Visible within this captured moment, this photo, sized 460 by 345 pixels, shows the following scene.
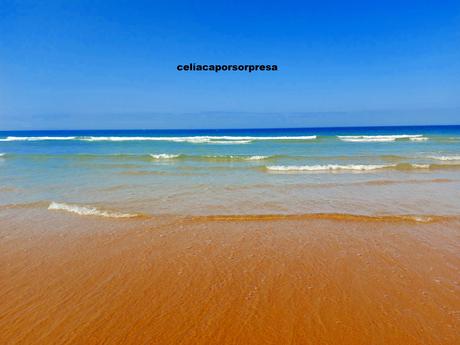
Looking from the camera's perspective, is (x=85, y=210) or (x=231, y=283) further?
(x=85, y=210)

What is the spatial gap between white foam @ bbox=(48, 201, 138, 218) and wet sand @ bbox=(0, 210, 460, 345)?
569mm

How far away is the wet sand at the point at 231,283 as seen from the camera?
9.69ft

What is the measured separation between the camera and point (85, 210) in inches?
279

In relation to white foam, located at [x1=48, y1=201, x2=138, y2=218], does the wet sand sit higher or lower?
lower

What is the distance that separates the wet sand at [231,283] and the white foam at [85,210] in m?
0.57

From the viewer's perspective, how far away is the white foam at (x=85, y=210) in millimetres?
6726

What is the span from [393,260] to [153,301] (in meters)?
3.35

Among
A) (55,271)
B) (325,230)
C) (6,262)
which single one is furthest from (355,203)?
(6,262)

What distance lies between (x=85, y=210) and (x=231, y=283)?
15.2 feet

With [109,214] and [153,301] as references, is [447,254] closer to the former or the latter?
[153,301]

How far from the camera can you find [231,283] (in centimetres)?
388

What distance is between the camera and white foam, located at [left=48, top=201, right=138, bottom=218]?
6.73m

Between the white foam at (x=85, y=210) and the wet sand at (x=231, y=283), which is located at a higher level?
the white foam at (x=85, y=210)

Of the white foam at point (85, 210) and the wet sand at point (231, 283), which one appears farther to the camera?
the white foam at point (85, 210)
